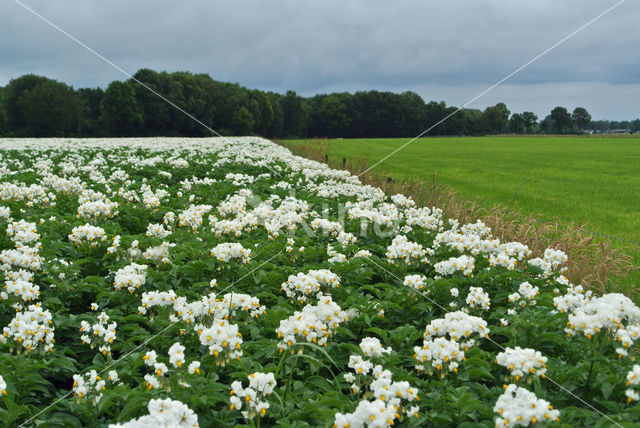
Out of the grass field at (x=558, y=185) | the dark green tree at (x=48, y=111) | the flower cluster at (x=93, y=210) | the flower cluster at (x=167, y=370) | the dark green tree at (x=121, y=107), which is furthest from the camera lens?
the dark green tree at (x=121, y=107)

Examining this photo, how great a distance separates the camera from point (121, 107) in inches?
3051

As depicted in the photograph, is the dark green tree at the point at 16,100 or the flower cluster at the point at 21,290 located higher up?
the dark green tree at the point at 16,100

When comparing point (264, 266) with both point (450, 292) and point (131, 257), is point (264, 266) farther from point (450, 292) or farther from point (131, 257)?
point (450, 292)

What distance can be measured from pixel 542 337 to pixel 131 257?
5.17 m

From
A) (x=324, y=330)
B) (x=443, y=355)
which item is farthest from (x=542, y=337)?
(x=324, y=330)

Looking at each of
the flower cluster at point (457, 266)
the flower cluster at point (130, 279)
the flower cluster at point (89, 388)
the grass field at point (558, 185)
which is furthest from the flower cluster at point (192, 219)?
the grass field at point (558, 185)

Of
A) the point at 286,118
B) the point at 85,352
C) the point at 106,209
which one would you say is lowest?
the point at 85,352

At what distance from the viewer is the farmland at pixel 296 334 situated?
3371 mm

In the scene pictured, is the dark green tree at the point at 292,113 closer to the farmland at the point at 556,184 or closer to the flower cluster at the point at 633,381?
the farmland at the point at 556,184

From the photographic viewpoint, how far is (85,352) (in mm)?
4762

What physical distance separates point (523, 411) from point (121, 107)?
8407 cm

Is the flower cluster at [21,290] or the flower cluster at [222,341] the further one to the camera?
the flower cluster at [21,290]

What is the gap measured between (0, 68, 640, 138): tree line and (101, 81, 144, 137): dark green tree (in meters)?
0.15

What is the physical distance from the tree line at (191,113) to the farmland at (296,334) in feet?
217
